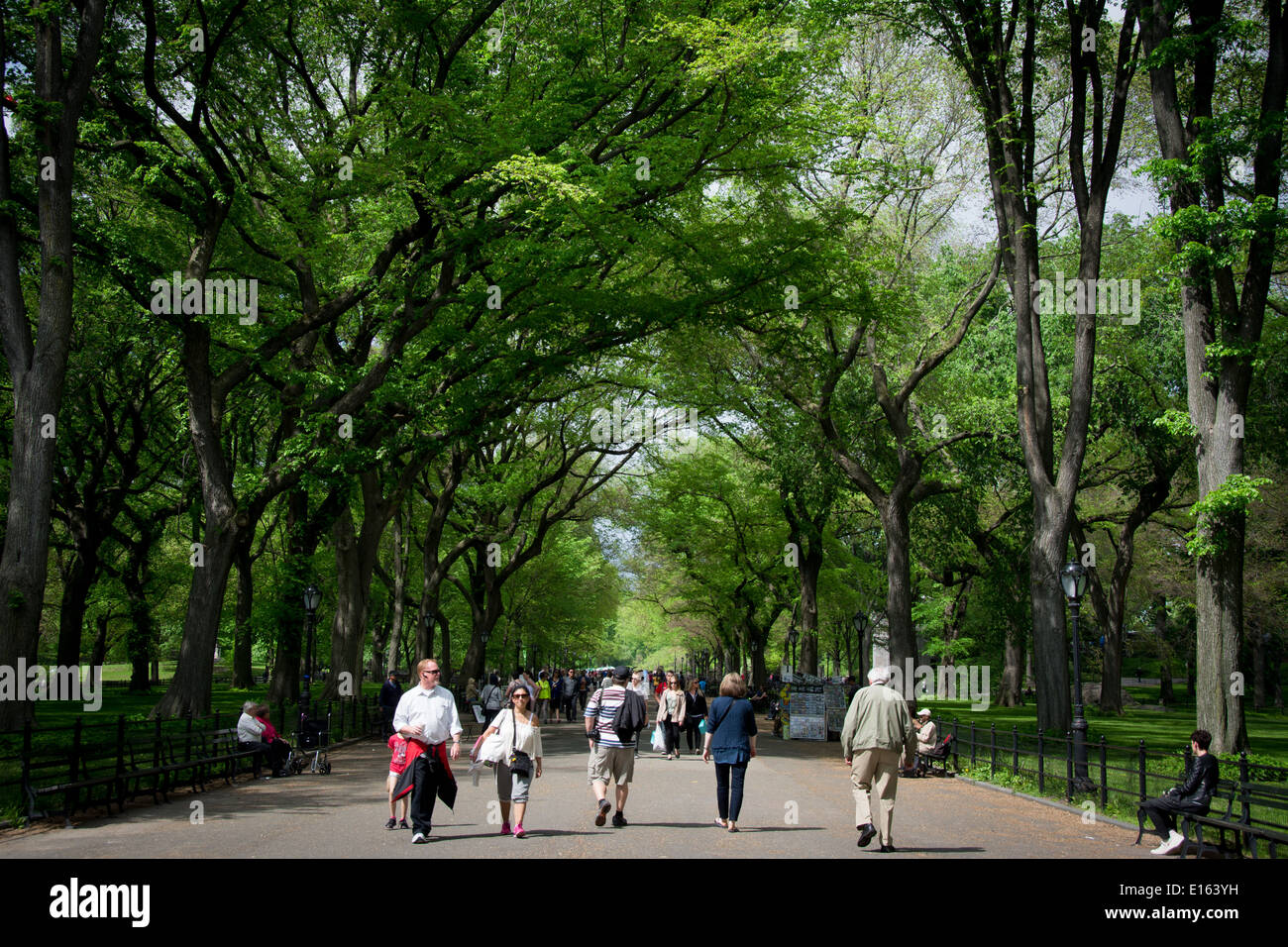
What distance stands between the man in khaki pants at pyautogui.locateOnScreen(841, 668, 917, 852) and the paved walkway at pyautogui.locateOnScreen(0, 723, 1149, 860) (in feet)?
1.14

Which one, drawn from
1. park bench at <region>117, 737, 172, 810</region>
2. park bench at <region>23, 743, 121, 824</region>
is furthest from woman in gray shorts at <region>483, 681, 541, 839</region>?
park bench at <region>117, 737, 172, 810</region>

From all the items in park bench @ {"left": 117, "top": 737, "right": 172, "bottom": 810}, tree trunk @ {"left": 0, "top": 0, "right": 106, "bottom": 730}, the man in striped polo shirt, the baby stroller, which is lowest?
the baby stroller

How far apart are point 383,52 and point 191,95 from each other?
4066mm

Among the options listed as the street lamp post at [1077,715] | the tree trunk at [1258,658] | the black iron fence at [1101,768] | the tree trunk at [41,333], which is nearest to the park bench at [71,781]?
the tree trunk at [41,333]

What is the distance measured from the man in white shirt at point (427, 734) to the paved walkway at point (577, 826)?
0.35m

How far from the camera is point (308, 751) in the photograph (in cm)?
1869

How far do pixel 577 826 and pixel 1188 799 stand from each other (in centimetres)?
623

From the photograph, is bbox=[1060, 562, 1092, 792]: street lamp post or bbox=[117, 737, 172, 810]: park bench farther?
bbox=[1060, 562, 1092, 792]: street lamp post

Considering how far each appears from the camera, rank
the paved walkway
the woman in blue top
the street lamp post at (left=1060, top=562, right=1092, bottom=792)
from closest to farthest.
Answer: the paved walkway
the woman in blue top
the street lamp post at (left=1060, top=562, right=1092, bottom=792)

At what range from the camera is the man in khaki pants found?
1001 centimetres

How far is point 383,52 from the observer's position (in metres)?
22.7

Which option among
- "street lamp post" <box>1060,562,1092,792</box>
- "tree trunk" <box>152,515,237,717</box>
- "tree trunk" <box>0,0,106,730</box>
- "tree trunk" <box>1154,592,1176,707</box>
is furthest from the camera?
"tree trunk" <box>1154,592,1176,707</box>

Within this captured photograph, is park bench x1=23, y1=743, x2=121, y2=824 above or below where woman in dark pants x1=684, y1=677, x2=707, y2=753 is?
above

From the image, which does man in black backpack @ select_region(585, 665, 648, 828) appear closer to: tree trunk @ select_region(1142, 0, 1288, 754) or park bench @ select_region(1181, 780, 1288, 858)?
park bench @ select_region(1181, 780, 1288, 858)
